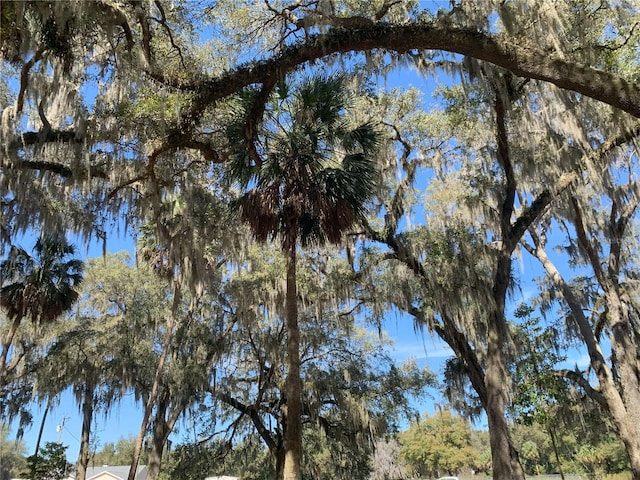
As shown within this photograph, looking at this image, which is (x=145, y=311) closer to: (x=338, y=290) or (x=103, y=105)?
(x=338, y=290)

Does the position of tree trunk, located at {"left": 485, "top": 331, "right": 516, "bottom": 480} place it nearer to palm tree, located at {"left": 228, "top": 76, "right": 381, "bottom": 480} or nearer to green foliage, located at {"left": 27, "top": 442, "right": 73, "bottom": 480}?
palm tree, located at {"left": 228, "top": 76, "right": 381, "bottom": 480}

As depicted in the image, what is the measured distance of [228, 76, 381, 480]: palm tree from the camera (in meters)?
7.48

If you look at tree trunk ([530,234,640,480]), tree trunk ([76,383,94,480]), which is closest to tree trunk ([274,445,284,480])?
tree trunk ([76,383,94,480])

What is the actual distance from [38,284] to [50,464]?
8.93 meters

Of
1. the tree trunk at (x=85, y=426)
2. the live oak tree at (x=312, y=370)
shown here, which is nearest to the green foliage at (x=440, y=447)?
the live oak tree at (x=312, y=370)

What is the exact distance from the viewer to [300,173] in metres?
7.53

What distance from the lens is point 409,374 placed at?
1619 cm

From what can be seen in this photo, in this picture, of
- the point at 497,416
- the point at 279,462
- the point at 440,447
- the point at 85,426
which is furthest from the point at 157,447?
the point at 440,447

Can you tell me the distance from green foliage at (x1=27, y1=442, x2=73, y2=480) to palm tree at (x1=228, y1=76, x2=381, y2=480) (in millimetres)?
15444

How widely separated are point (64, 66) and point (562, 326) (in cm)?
1584

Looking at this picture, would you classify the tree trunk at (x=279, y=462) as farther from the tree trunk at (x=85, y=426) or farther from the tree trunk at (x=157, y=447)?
the tree trunk at (x=85, y=426)

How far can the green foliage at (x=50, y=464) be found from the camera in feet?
58.7

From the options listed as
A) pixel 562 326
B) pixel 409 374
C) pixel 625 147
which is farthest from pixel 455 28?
pixel 562 326

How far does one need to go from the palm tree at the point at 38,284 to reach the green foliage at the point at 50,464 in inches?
252
